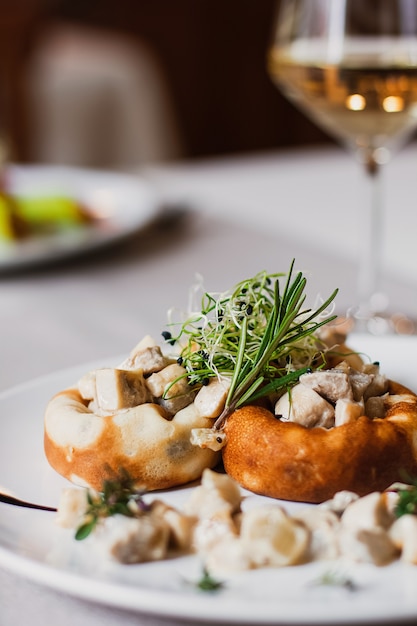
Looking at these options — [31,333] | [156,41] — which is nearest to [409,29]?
[31,333]

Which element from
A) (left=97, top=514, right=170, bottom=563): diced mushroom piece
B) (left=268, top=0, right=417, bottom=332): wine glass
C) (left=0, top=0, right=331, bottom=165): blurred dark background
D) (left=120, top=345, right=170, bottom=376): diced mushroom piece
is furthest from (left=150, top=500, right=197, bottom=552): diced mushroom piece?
(left=0, top=0, right=331, bottom=165): blurred dark background

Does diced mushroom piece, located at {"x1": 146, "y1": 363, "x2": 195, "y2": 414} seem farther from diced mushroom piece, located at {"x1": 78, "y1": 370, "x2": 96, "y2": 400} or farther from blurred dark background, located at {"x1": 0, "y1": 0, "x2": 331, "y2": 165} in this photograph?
blurred dark background, located at {"x1": 0, "y1": 0, "x2": 331, "y2": 165}

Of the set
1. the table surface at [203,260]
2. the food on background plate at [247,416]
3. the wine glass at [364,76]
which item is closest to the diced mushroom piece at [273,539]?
the food on background plate at [247,416]

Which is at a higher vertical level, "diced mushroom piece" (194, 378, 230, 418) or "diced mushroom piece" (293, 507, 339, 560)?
"diced mushroom piece" (194, 378, 230, 418)

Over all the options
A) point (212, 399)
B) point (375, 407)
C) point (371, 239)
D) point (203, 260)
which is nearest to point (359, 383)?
point (375, 407)

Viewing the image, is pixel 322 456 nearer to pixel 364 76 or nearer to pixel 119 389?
pixel 119 389

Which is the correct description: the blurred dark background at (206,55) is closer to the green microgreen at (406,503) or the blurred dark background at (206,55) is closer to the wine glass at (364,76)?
the wine glass at (364,76)

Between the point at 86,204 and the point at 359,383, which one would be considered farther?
the point at 86,204
